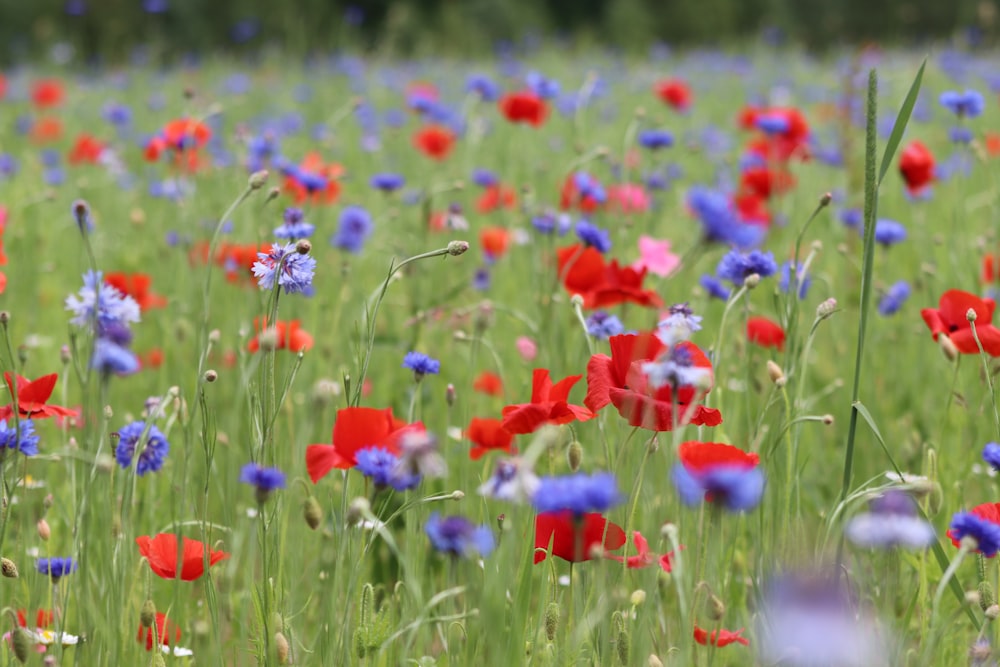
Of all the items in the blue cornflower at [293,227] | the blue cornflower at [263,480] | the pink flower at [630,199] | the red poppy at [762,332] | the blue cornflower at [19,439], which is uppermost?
the blue cornflower at [293,227]

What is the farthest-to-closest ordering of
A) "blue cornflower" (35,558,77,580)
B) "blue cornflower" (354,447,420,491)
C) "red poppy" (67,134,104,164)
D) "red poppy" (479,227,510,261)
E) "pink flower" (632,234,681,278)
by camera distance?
Result: "red poppy" (67,134,104,164), "red poppy" (479,227,510,261), "pink flower" (632,234,681,278), "blue cornflower" (35,558,77,580), "blue cornflower" (354,447,420,491)

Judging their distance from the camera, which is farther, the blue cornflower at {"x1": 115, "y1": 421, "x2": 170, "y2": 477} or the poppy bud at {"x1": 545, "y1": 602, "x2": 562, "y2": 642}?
the blue cornflower at {"x1": 115, "y1": 421, "x2": 170, "y2": 477}

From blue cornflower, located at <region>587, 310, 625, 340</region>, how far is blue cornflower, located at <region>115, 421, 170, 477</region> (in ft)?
1.68

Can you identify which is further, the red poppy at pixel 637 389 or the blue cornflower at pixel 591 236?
the blue cornflower at pixel 591 236

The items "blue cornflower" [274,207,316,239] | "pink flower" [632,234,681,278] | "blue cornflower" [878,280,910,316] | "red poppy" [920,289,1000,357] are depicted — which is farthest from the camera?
"blue cornflower" [878,280,910,316]

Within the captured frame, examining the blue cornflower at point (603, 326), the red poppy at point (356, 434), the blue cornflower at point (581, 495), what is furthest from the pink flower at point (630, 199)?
the blue cornflower at point (581, 495)

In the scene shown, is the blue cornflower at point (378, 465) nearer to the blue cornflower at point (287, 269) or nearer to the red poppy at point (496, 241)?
the blue cornflower at point (287, 269)

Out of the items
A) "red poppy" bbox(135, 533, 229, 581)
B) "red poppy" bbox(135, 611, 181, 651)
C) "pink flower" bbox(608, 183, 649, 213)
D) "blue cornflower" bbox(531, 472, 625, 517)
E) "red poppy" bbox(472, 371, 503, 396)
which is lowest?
"red poppy" bbox(135, 611, 181, 651)

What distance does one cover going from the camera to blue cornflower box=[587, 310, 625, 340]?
1.26 meters

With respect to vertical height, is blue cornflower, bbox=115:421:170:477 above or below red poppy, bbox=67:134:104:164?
below

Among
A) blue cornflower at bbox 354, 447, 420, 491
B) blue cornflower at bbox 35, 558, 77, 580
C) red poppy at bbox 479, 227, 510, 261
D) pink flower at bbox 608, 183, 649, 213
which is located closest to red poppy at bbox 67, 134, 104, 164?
red poppy at bbox 479, 227, 510, 261

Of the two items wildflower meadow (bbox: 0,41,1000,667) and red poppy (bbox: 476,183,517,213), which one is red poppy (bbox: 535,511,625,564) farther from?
red poppy (bbox: 476,183,517,213)

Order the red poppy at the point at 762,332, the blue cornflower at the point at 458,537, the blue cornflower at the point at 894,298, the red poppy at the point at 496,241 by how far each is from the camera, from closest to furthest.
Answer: the blue cornflower at the point at 458,537 < the red poppy at the point at 762,332 < the blue cornflower at the point at 894,298 < the red poppy at the point at 496,241

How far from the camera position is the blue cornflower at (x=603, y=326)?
4.13 ft
